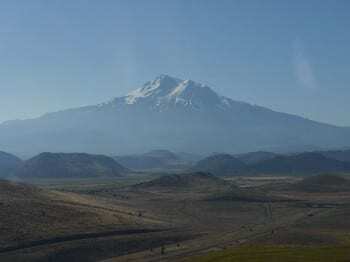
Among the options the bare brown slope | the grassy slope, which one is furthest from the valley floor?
the bare brown slope

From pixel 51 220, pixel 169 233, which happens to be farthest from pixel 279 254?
pixel 51 220

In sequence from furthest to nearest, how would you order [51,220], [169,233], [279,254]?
[169,233] → [51,220] → [279,254]

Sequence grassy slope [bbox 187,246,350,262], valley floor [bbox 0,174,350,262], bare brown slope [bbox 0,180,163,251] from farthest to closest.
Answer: bare brown slope [bbox 0,180,163,251]
valley floor [bbox 0,174,350,262]
grassy slope [bbox 187,246,350,262]

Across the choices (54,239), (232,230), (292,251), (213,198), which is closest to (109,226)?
(54,239)

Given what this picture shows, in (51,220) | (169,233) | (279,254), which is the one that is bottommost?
(279,254)

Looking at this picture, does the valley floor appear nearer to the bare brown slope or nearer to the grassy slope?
the grassy slope

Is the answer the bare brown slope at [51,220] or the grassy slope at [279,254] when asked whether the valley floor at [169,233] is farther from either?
the bare brown slope at [51,220]

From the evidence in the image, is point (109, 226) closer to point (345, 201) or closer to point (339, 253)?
point (339, 253)

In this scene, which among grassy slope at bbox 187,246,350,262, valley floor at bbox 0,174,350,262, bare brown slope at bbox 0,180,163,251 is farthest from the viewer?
bare brown slope at bbox 0,180,163,251

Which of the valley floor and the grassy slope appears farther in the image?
the valley floor

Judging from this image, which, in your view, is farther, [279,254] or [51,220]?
[51,220]

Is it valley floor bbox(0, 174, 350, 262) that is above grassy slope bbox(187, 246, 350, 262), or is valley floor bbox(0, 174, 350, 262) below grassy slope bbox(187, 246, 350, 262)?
above

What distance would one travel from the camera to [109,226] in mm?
120875

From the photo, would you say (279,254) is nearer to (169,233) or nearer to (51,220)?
(169,233)
